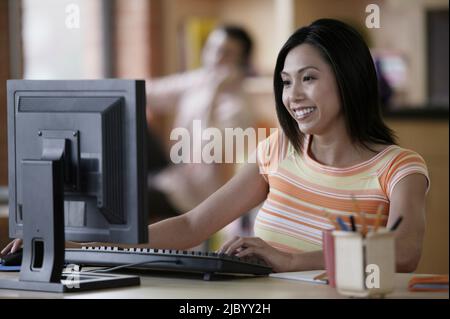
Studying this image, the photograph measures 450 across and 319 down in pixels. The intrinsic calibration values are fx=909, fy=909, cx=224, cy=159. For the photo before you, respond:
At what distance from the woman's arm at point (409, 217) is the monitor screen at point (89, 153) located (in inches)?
23.7

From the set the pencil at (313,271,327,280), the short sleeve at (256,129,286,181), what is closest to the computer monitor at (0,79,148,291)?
the pencil at (313,271,327,280)

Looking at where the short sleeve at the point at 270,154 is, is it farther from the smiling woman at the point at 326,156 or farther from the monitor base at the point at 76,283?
the monitor base at the point at 76,283

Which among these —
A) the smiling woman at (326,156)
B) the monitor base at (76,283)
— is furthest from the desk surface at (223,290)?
the smiling woman at (326,156)

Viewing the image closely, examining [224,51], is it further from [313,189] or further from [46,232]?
[46,232]

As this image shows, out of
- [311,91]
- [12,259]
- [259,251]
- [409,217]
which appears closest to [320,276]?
[259,251]

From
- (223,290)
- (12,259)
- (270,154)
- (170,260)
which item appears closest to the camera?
(223,290)

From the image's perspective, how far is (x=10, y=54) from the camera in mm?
5227

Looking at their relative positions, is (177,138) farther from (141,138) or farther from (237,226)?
(141,138)

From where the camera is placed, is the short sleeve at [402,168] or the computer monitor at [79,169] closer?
the computer monitor at [79,169]

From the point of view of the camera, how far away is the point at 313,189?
2.34 m

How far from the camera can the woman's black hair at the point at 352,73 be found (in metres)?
2.26

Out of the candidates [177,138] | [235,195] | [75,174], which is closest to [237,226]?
[177,138]

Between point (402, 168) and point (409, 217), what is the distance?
154mm
